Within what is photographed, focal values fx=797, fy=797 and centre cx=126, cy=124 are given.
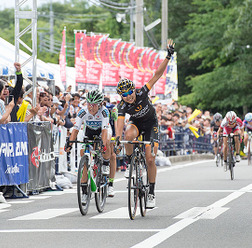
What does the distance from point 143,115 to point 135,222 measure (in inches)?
66.7

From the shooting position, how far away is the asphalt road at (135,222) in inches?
342

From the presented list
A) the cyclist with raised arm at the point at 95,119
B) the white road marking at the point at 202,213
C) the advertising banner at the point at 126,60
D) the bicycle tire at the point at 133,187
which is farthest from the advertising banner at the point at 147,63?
the bicycle tire at the point at 133,187

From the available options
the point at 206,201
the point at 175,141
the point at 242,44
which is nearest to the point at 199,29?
the point at 242,44

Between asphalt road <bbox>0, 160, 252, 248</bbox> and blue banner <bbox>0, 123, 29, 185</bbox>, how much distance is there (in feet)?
1.47

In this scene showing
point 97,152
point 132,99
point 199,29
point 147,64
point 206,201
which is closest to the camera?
point 132,99

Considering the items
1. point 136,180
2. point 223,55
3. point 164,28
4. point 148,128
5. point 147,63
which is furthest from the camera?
point 223,55

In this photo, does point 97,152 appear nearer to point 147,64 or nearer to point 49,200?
point 49,200

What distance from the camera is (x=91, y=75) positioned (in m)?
29.8

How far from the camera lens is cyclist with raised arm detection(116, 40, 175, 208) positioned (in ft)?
36.7

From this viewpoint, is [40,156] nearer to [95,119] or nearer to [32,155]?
[32,155]

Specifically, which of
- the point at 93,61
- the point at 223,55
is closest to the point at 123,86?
the point at 93,61

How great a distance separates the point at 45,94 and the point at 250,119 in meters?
9.97

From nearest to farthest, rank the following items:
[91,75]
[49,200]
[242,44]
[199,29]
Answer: [49,200] → [91,75] → [242,44] → [199,29]

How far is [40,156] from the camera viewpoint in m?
15.6
